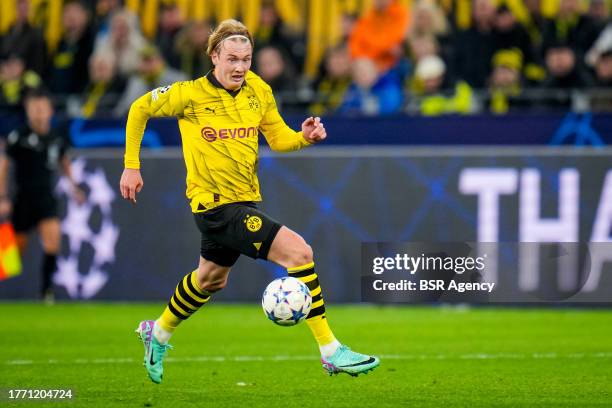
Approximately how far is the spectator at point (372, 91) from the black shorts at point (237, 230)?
274 inches

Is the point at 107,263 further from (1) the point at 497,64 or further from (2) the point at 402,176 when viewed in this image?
(1) the point at 497,64

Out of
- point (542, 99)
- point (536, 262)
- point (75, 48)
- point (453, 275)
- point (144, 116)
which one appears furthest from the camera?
point (75, 48)

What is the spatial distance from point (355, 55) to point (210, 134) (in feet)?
26.1

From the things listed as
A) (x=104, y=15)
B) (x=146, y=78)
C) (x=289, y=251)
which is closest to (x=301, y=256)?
(x=289, y=251)

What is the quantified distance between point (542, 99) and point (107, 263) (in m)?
5.18

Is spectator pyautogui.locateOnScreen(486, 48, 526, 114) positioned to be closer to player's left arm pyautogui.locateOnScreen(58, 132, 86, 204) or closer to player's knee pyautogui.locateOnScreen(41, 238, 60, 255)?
player's left arm pyautogui.locateOnScreen(58, 132, 86, 204)

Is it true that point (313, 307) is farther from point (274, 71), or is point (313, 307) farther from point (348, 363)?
point (274, 71)

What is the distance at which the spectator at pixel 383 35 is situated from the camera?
15.8m

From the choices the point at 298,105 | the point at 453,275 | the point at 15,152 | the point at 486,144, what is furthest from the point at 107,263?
the point at 453,275

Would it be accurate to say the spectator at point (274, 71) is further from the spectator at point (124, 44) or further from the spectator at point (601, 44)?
the spectator at point (601, 44)

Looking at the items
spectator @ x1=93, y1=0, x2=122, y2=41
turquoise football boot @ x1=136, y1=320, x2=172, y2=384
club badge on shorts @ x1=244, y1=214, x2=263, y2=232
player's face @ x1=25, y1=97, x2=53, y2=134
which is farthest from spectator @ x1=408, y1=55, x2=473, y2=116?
club badge on shorts @ x1=244, y1=214, x2=263, y2=232

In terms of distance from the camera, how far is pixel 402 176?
14.2 m

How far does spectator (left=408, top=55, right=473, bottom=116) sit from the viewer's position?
49.3 feet

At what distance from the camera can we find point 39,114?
14.6 m
